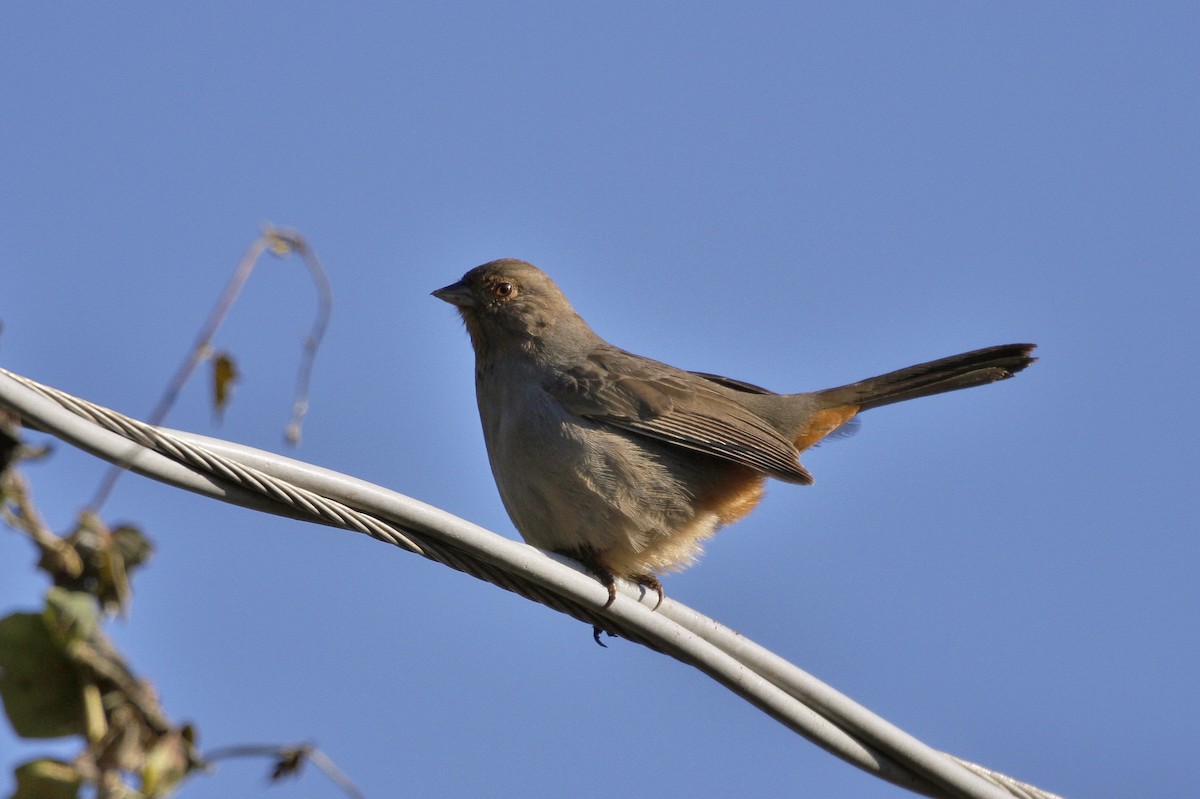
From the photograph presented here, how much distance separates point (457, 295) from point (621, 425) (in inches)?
59.0

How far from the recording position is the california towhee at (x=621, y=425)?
20.5 feet

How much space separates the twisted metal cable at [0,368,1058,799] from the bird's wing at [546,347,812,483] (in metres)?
1.95

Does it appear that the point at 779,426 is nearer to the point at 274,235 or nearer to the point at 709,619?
the point at 709,619

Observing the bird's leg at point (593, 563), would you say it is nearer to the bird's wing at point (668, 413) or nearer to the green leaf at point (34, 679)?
the bird's wing at point (668, 413)

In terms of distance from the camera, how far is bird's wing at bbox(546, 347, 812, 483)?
6637 mm

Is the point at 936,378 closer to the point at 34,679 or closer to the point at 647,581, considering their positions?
the point at 647,581

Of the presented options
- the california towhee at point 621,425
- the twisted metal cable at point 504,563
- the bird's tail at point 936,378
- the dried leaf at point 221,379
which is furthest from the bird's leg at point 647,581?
the dried leaf at point 221,379

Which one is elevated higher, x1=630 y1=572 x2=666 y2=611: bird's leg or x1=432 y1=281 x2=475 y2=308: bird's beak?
x1=432 y1=281 x2=475 y2=308: bird's beak

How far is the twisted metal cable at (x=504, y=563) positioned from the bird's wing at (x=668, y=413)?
76.9 inches

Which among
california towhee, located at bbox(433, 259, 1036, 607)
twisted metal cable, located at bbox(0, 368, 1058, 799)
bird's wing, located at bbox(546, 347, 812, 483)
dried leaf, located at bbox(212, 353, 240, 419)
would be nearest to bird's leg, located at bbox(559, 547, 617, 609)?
california towhee, located at bbox(433, 259, 1036, 607)

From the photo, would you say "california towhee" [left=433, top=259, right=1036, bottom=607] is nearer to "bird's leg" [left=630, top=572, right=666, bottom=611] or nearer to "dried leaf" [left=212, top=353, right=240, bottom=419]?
"bird's leg" [left=630, top=572, right=666, bottom=611]

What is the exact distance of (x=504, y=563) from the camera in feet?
12.9

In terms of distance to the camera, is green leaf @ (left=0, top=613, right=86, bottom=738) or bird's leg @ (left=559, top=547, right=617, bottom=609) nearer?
green leaf @ (left=0, top=613, right=86, bottom=738)

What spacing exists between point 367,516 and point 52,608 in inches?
77.8
